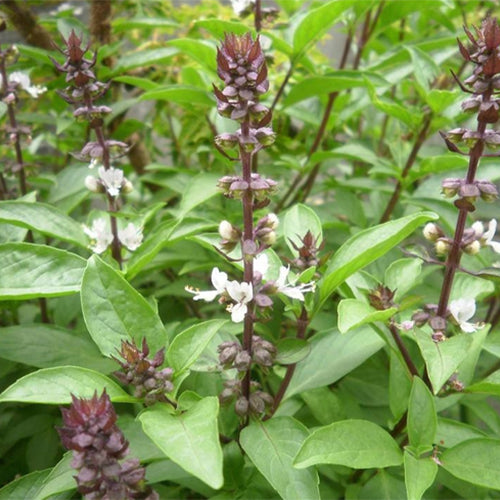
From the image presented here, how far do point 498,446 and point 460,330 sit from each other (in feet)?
0.55

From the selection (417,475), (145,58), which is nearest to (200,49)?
(145,58)

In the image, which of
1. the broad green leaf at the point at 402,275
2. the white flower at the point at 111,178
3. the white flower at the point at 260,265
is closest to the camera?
the white flower at the point at 260,265

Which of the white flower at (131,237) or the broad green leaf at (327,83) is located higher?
the broad green leaf at (327,83)

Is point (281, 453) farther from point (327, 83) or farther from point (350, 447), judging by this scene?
point (327, 83)

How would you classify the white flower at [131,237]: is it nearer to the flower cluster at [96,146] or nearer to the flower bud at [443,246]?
the flower cluster at [96,146]

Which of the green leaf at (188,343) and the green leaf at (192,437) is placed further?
the green leaf at (188,343)

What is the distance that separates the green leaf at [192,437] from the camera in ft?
2.03

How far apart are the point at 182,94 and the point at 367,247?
679 mm

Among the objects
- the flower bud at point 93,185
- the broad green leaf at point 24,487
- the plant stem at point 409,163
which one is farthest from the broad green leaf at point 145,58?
the broad green leaf at point 24,487

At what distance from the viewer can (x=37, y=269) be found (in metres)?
0.93

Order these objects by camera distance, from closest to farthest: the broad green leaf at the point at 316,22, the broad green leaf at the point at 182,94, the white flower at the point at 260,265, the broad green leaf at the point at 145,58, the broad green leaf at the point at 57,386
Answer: the broad green leaf at the point at 57,386 → the white flower at the point at 260,265 → the broad green leaf at the point at 316,22 → the broad green leaf at the point at 182,94 → the broad green leaf at the point at 145,58

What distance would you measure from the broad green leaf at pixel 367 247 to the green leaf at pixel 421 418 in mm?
176

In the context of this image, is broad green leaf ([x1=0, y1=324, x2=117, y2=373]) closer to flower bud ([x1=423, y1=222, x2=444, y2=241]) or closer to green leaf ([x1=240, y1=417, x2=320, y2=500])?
green leaf ([x1=240, y1=417, x2=320, y2=500])

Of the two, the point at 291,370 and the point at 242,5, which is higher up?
the point at 242,5
